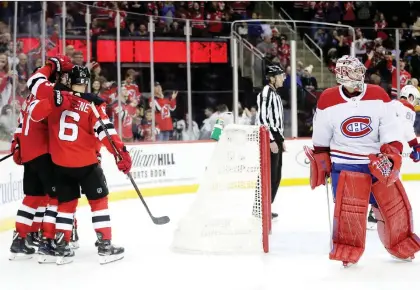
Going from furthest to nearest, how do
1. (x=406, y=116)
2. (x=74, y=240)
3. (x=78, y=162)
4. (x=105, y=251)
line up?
(x=406, y=116) → (x=74, y=240) → (x=105, y=251) → (x=78, y=162)

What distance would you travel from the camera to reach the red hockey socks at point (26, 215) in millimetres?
3984

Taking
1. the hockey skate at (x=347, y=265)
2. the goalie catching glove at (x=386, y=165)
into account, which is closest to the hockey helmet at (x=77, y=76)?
the goalie catching glove at (x=386, y=165)

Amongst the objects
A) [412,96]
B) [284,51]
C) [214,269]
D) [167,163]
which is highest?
[284,51]

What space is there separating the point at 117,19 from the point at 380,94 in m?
4.56

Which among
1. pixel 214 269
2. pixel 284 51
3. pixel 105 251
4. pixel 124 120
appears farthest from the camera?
pixel 284 51

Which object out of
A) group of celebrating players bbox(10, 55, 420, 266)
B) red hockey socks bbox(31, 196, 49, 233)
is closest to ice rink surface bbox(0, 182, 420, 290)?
group of celebrating players bbox(10, 55, 420, 266)

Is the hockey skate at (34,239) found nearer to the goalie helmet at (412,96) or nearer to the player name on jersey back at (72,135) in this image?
the player name on jersey back at (72,135)

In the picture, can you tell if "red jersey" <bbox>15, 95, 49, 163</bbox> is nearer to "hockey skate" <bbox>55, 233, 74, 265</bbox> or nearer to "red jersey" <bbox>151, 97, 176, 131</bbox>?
"hockey skate" <bbox>55, 233, 74, 265</bbox>

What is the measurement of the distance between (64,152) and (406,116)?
2.41 m

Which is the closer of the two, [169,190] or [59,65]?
[59,65]

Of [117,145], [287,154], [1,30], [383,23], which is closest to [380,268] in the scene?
[117,145]

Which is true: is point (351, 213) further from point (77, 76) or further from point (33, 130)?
point (33, 130)

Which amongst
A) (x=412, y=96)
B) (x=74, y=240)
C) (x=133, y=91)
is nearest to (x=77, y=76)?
(x=74, y=240)

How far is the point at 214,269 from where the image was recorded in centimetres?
362
